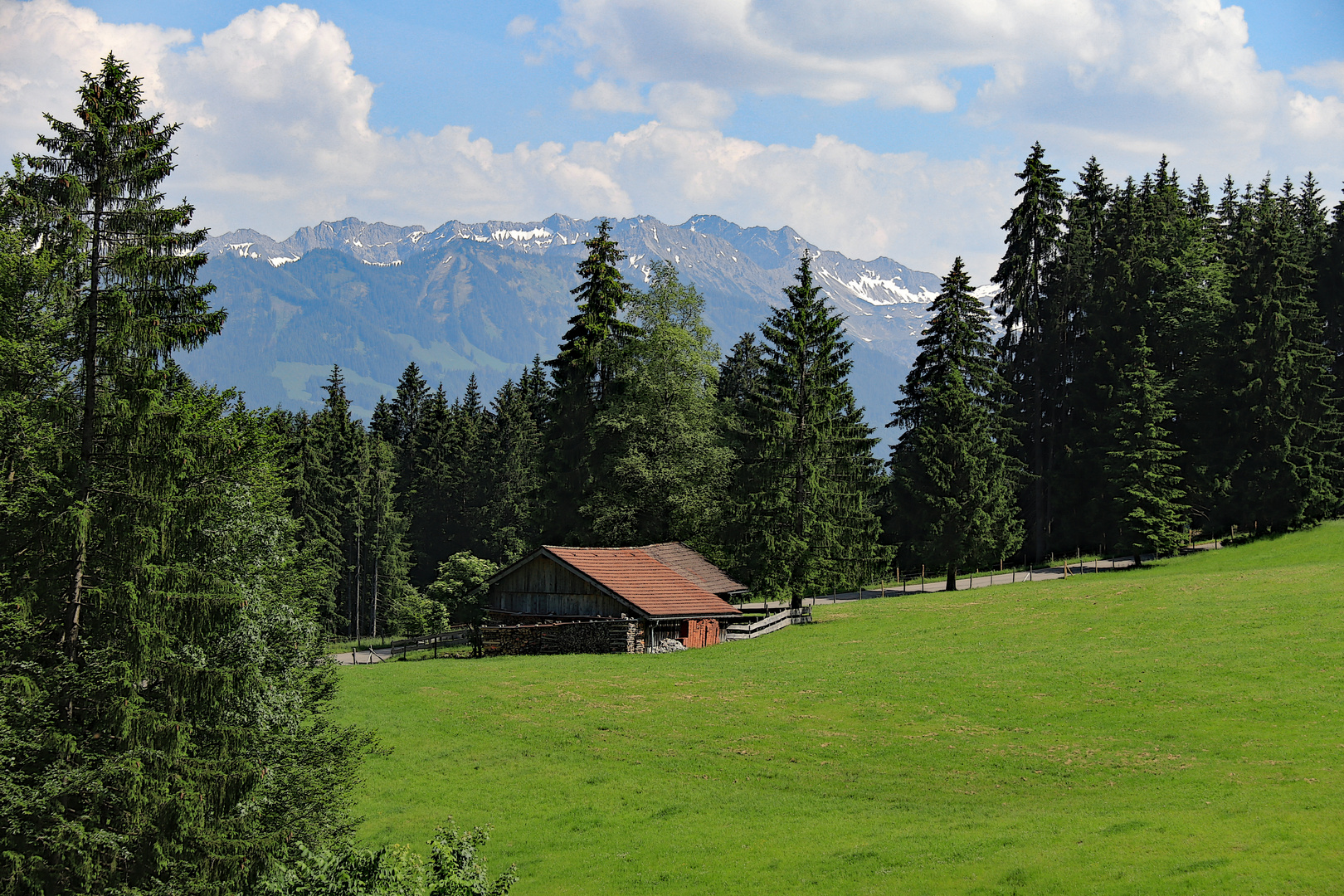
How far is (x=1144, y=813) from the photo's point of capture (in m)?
19.9

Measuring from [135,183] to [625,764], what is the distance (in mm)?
17945

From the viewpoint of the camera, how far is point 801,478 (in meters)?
49.3

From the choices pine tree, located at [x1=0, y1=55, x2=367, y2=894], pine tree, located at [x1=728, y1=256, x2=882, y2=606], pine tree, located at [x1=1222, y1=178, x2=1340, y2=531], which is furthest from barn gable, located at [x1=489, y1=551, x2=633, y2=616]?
pine tree, located at [x1=1222, y1=178, x2=1340, y2=531]

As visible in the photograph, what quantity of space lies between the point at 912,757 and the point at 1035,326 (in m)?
51.7

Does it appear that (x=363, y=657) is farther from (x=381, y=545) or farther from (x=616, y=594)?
(x=381, y=545)

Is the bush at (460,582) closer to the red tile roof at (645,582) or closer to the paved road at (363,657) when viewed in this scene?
the paved road at (363,657)

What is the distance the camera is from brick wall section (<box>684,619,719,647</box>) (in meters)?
44.3

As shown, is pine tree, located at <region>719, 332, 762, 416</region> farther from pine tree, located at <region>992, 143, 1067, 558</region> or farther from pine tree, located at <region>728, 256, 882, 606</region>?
pine tree, located at <region>728, 256, 882, 606</region>

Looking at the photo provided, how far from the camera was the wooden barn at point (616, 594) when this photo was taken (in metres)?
43.3

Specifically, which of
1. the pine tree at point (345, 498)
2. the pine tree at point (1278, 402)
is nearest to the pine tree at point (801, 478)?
the pine tree at point (1278, 402)

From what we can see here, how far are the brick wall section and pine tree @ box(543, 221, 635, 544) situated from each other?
1444 centimetres

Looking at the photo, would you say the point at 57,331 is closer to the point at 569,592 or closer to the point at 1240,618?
the point at 569,592

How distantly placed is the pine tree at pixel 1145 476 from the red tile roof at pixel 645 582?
24.7m

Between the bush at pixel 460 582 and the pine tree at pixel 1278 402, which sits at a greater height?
the pine tree at pixel 1278 402
